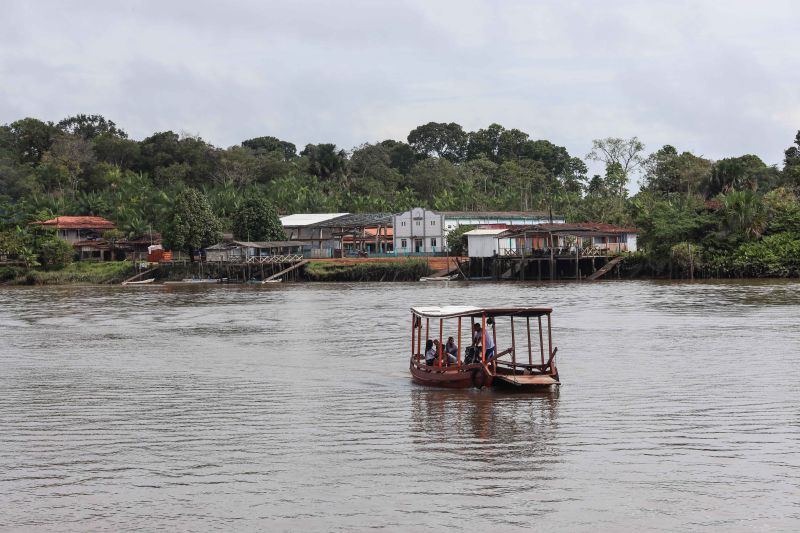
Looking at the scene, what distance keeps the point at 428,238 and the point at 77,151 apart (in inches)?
1904

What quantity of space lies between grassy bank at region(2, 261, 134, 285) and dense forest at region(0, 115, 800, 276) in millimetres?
1589

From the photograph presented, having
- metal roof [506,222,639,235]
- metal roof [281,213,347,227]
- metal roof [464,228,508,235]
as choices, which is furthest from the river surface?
metal roof [281,213,347,227]

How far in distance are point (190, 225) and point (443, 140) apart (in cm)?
7563

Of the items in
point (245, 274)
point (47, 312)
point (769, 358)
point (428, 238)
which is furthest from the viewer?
point (428, 238)

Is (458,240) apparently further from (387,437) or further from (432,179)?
(387,437)

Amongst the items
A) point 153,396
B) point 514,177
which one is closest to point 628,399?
point 153,396

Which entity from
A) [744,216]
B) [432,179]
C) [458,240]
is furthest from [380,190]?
[744,216]

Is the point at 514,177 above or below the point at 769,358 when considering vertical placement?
above

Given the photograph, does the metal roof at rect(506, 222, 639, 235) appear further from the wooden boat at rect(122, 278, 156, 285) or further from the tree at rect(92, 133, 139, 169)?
the tree at rect(92, 133, 139, 169)

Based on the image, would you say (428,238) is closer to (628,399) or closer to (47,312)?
(47,312)

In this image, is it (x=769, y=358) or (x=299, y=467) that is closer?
(x=299, y=467)

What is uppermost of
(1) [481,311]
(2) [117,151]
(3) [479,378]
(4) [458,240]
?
(2) [117,151]

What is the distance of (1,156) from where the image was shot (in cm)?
10944

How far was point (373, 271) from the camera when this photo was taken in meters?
81.2
